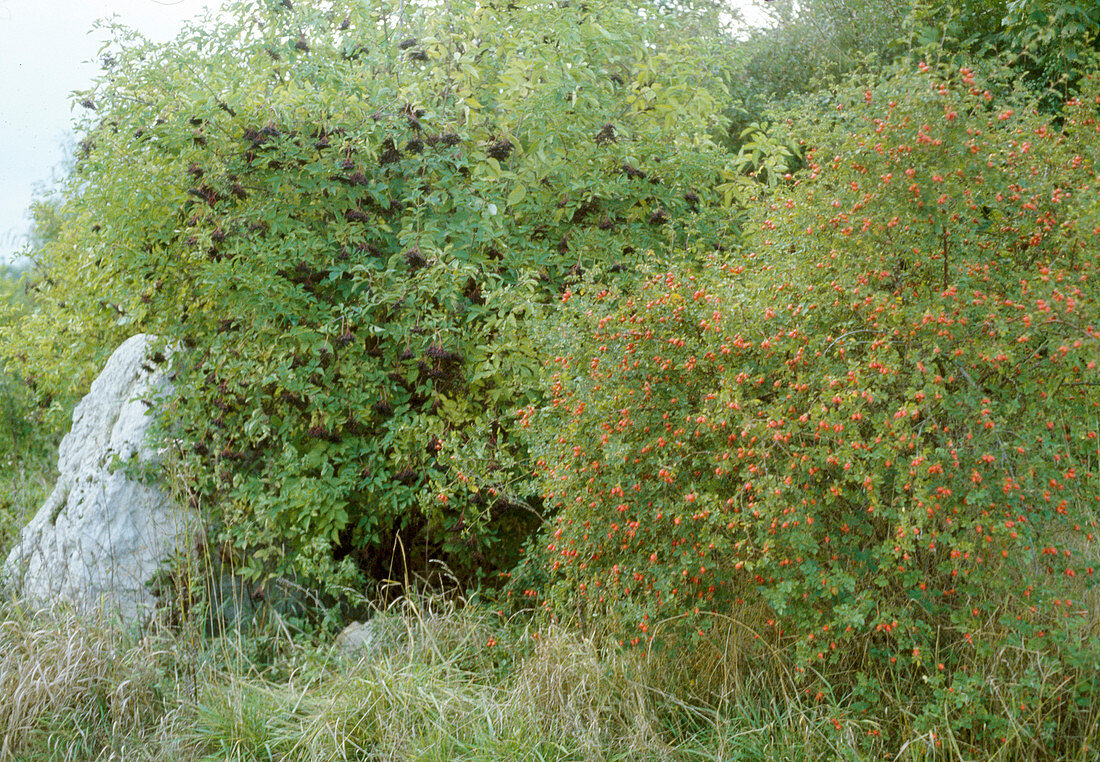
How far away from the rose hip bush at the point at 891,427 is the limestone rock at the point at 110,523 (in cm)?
245

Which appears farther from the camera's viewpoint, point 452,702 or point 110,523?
point 110,523

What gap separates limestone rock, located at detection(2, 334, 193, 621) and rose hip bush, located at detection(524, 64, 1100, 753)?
245 cm

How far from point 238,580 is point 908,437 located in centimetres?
364

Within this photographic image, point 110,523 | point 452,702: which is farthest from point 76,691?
point 452,702

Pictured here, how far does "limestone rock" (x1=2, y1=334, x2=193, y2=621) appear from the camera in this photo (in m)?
4.60

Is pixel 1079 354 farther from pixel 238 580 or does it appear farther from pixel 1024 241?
pixel 238 580

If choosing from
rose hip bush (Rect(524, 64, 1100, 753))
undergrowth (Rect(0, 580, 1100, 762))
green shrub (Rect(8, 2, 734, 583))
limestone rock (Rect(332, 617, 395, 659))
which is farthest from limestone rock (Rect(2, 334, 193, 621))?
rose hip bush (Rect(524, 64, 1100, 753))

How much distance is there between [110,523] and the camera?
483 centimetres

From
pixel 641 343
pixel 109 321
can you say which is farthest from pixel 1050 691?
pixel 109 321

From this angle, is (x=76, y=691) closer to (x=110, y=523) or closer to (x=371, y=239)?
(x=110, y=523)

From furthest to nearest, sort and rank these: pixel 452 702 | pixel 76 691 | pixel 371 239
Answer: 1. pixel 371 239
2. pixel 76 691
3. pixel 452 702

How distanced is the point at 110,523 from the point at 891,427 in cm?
409

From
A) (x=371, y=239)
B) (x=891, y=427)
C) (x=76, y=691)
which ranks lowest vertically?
(x=76, y=691)

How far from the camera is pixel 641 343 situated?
3.31m
